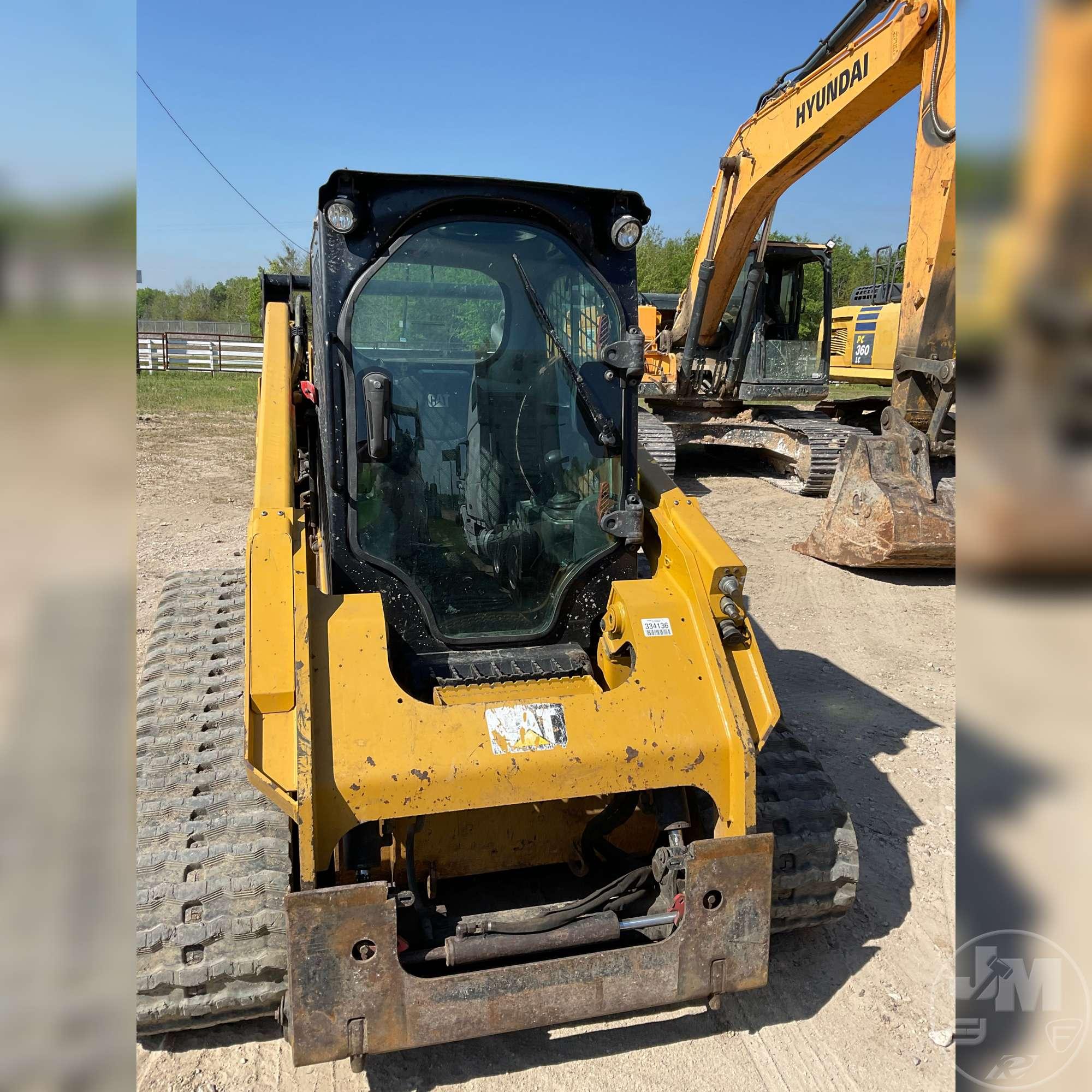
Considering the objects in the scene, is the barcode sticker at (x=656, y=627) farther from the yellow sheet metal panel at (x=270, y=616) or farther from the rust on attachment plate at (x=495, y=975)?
the yellow sheet metal panel at (x=270, y=616)

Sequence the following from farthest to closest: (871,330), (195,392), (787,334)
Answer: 1. (195,392)
2. (871,330)
3. (787,334)

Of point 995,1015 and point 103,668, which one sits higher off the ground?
point 103,668

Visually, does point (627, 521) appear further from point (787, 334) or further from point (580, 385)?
point (787, 334)

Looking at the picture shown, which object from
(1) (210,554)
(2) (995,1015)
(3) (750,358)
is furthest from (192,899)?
(3) (750,358)

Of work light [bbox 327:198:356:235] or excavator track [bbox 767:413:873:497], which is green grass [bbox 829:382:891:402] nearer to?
excavator track [bbox 767:413:873:497]

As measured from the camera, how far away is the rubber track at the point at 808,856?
2836 millimetres

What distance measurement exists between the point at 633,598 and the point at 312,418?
5.57 ft

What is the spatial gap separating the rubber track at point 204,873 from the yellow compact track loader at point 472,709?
11 mm

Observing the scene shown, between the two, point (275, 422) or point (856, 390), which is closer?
point (275, 422)

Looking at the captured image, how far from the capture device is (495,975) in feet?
7.86

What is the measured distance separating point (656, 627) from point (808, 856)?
89cm

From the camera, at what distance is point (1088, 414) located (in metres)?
0.52

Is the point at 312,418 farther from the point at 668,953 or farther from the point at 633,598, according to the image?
the point at 668,953

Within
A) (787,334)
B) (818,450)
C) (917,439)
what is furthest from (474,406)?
(787,334)
